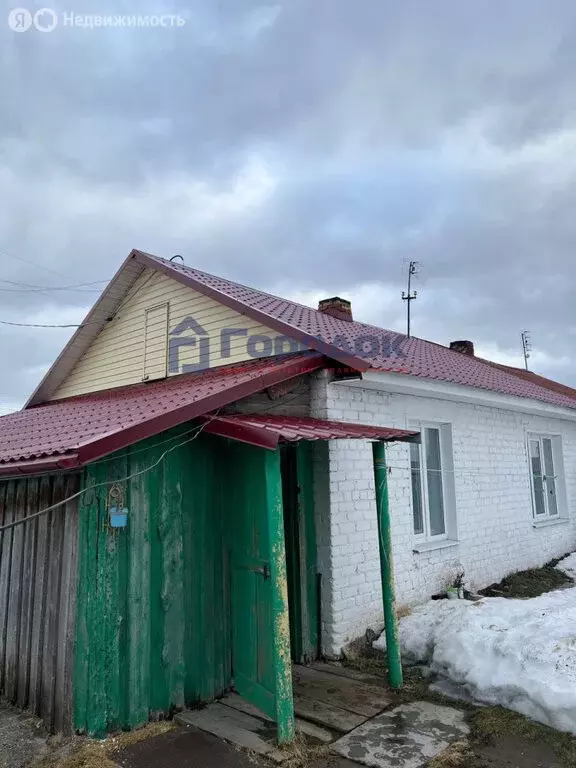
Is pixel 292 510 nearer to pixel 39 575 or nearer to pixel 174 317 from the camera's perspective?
pixel 39 575

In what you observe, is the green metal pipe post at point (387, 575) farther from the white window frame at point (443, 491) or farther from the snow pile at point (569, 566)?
the snow pile at point (569, 566)

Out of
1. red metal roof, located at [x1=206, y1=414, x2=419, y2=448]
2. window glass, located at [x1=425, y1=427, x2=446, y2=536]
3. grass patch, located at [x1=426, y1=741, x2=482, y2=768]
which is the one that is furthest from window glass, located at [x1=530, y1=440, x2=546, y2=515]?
grass patch, located at [x1=426, y1=741, x2=482, y2=768]

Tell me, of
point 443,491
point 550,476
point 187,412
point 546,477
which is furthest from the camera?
point 550,476

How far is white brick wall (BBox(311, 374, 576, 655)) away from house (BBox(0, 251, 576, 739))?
0.03 metres

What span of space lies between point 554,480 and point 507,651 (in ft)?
24.0

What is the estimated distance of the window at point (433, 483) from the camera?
7.23 metres

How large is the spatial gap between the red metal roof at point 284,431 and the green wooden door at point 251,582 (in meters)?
0.27

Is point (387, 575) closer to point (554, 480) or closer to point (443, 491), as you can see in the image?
point (443, 491)

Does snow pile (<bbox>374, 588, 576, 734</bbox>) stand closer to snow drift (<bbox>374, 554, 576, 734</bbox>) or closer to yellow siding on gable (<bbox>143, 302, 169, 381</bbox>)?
snow drift (<bbox>374, 554, 576, 734</bbox>)

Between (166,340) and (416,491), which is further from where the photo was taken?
(166,340)

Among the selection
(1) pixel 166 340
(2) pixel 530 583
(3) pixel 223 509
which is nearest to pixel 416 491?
(2) pixel 530 583

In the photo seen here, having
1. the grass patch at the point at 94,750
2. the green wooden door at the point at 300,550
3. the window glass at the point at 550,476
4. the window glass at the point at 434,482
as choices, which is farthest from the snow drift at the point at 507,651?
the window glass at the point at 550,476

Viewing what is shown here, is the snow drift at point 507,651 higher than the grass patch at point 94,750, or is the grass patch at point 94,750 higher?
the snow drift at point 507,651

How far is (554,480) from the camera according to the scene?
1097 centimetres
